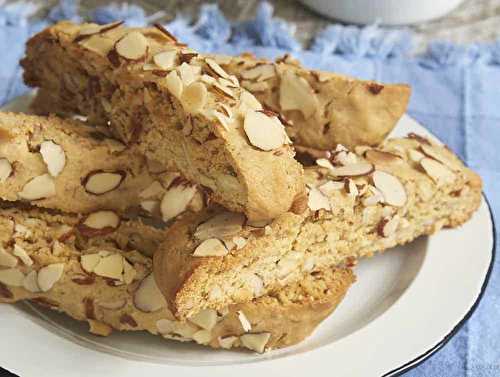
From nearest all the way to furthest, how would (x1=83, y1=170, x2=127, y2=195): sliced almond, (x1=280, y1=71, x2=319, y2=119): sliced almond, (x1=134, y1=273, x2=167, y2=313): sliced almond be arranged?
(x1=134, y1=273, x2=167, y2=313): sliced almond < (x1=83, y1=170, x2=127, y2=195): sliced almond < (x1=280, y1=71, x2=319, y2=119): sliced almond

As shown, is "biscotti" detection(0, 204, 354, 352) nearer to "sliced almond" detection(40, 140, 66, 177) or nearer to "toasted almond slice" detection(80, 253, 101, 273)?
"toasted almond slice" detection(80, 253, 101, 273)

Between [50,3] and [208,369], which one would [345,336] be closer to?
[208,369]

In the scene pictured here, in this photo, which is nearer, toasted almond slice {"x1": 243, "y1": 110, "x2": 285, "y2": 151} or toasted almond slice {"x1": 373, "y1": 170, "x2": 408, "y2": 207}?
toasted almond slice {"x1": 243, "y1": 110, "x2": 285, "y2": 151}

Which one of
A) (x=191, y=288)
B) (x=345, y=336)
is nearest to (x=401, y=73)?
(x=345, y=336)

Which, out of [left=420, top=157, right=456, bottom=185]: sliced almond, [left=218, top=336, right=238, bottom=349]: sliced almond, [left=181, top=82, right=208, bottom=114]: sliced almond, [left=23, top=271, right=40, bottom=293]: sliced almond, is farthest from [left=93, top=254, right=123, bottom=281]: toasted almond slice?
[left=420, top=157, right=456, bottom=185]: sliced almond

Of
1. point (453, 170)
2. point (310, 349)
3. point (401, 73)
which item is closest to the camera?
point (310, 349)

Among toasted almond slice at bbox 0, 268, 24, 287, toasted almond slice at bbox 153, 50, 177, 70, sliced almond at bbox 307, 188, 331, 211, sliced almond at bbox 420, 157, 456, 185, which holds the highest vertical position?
toasted almond slice at bbox 153, 50, 177, 70

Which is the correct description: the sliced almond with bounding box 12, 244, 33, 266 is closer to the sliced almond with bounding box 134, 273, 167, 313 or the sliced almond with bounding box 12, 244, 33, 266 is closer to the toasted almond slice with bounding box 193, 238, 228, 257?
the sliced almond with bounding box 134, 273, 167, 313

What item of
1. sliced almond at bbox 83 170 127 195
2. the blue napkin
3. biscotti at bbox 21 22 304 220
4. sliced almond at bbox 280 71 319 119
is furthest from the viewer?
the blue napkin

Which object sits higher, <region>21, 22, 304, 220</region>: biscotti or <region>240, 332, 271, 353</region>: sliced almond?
<region>21, 22, 304, 220</region>: biscotti
